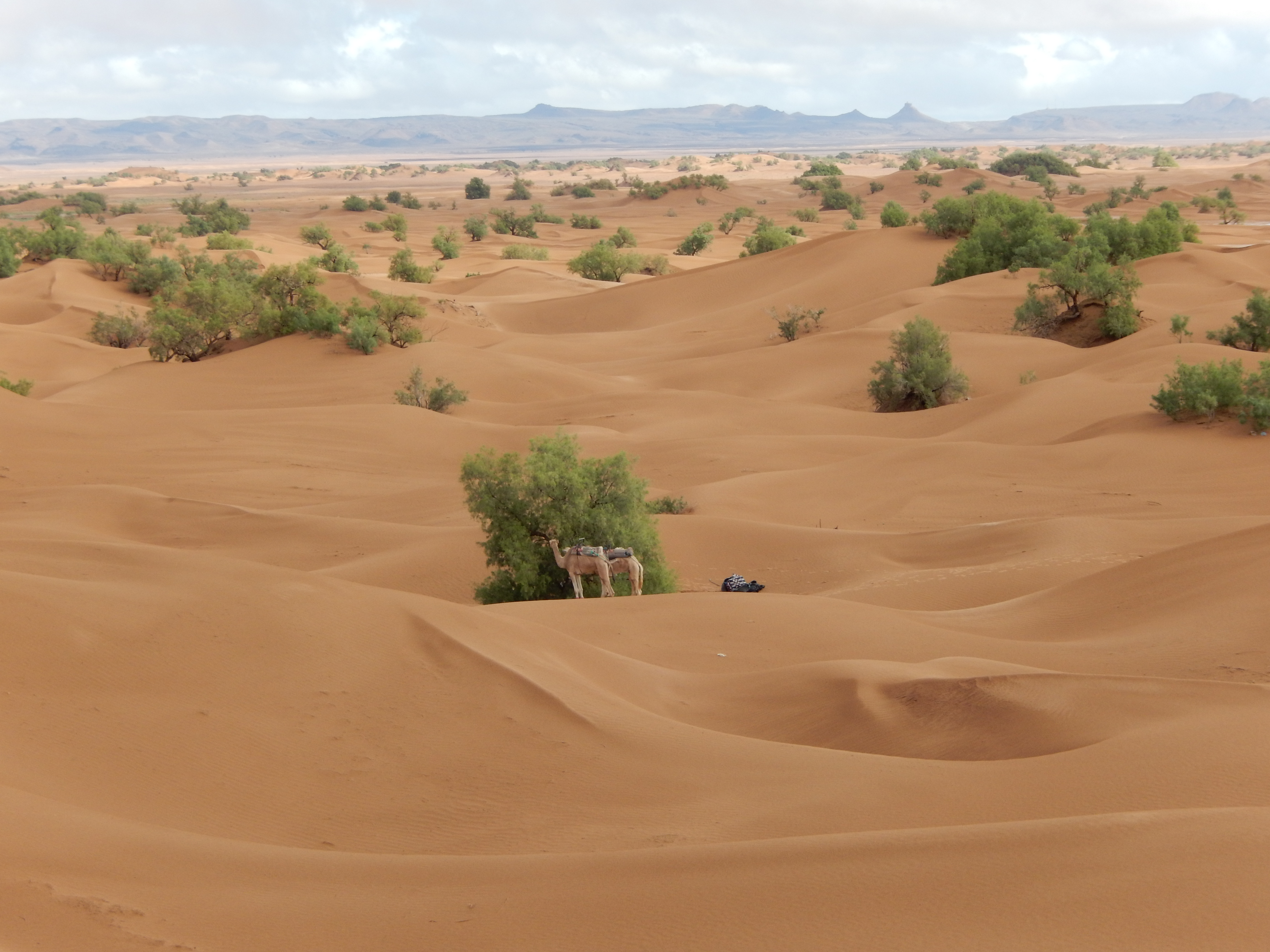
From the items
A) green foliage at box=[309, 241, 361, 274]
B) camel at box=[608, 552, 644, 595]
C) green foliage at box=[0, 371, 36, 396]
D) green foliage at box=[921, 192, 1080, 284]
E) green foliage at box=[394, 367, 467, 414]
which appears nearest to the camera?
camel at box=[608, 552, 644, 595]

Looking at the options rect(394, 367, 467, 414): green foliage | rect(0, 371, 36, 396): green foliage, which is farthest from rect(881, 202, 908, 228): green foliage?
rect(0, 371, 36, 396): green foliage

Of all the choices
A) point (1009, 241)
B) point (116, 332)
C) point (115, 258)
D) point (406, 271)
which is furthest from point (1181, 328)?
point (115, 258)

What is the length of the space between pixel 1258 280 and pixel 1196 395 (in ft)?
50.3

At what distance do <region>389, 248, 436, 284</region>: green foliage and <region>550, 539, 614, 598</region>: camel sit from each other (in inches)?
1140

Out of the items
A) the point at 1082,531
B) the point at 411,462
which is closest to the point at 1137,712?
the point at 1082,531

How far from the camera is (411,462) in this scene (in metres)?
19.0

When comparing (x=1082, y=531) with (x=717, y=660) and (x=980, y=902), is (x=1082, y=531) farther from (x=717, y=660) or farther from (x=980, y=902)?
(x=980, y=902)

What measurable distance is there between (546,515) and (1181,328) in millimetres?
15132

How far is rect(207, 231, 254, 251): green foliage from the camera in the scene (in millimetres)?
41500

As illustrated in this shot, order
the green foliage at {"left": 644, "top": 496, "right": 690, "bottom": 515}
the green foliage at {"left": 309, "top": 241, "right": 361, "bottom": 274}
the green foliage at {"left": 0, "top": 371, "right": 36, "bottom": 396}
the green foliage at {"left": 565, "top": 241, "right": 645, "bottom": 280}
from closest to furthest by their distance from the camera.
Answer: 1. the green foliage at {"left": 644, "top": 496, "right": 690, "bottom": 515}
2. the green foliage at {"left": 0, "top": 371, "right": 36, "bottom": 396}
3. the green foliage at {"left": 309, "top": 241, "right": 361, "bottom": 274}
4. the green foliage at {"left": 565, "top": 241, "right": 645, "bottom": 280}

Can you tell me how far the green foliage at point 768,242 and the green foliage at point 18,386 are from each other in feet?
81.6

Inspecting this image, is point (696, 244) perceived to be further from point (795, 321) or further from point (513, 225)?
point (795, 321)

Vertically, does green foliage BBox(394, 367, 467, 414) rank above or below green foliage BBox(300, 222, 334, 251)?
below

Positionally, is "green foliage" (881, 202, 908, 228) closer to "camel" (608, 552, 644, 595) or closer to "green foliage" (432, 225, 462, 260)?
"green foliage" (432, 225, 462, 260)
